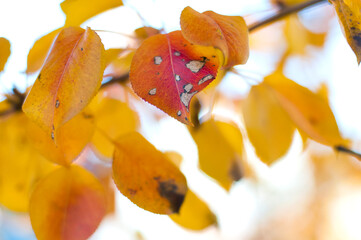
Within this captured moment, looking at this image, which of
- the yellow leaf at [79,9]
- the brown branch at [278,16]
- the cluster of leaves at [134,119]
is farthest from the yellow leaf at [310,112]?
the yellow leaf at [79,9]

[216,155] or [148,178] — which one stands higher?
[148,178]

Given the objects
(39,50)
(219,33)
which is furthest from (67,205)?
(219,33)

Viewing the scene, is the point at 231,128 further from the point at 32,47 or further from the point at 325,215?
the point at 325,215

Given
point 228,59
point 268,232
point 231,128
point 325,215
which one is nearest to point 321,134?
point 231,128

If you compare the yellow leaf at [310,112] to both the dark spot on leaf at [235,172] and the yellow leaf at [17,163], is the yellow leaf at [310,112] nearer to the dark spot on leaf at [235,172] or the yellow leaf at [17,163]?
the dark spot on leaf at [235,172]

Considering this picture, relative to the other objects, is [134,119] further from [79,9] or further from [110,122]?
[79,9]

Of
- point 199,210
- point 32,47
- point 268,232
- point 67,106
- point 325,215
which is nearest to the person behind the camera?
point 67,106
